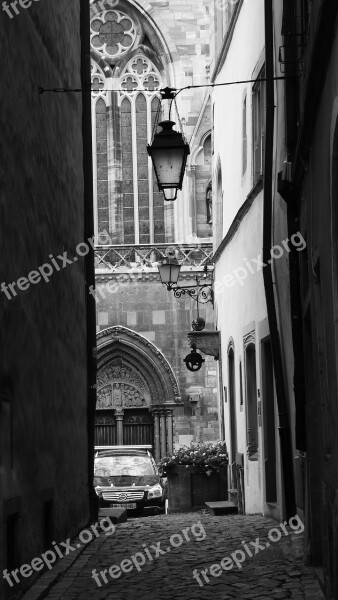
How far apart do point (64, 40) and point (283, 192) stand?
2885 mm

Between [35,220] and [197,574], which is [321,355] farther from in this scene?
[35,220]

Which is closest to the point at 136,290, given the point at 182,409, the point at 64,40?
the point at 182,409

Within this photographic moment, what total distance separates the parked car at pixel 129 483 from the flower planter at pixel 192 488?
4.24 ft

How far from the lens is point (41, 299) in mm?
9484

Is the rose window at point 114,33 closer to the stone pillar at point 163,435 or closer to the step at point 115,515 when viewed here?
the stone pillar at point 163,435

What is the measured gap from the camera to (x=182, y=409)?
2911 centimetres

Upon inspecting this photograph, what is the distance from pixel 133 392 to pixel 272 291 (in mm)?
17715

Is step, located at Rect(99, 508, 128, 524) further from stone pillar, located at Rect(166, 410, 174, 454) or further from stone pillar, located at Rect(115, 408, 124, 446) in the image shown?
stone pillar, located at Rect(115, 408, 124, 446)

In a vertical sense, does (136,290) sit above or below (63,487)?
above

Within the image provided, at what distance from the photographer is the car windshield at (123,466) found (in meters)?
19.9

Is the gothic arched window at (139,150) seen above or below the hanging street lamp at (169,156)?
above

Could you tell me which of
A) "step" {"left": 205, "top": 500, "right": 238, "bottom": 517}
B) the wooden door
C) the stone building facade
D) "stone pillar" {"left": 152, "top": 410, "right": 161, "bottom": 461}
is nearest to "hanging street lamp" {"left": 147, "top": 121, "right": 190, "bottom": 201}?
"step" {"left": 205, "top": 500, "right": 238, "bottom": 517}

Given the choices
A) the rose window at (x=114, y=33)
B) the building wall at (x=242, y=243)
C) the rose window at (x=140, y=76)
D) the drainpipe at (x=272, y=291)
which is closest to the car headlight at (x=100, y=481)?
the building wall at (x=242, y=243)

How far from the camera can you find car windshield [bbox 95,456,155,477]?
19925 millimetres
